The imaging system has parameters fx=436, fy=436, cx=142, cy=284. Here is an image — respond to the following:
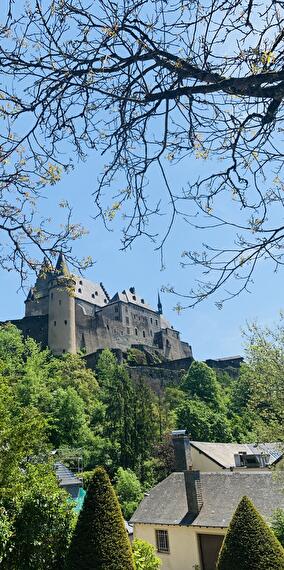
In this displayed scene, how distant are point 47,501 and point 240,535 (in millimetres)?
4396

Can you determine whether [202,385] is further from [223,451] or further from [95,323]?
[223,451]

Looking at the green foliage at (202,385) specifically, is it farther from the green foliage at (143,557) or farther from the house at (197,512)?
the green foliage at (143,557)

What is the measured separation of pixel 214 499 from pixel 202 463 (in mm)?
9645

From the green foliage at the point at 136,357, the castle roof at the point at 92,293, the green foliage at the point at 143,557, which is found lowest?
the green foliage at the point at 143,557

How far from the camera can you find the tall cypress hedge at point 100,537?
769cm

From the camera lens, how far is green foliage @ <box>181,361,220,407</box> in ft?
171

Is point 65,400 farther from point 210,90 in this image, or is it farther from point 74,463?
point 210,90

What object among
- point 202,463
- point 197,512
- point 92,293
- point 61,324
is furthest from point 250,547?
point 92,293

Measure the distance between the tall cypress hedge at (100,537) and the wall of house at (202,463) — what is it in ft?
65.9

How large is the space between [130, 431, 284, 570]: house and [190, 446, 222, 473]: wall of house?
22.4 ft

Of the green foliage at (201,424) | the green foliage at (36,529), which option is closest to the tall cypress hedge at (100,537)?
the green foliage at (36,529)

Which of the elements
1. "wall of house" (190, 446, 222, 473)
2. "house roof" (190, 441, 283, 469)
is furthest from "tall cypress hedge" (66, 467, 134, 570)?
"wall of house" (190, 446, 222, 473)

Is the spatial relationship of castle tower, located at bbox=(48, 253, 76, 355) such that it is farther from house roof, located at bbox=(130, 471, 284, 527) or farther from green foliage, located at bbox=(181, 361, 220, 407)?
house roof, located at bbox=(130, 471, 284, 527)

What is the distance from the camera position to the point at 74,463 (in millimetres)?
33781
